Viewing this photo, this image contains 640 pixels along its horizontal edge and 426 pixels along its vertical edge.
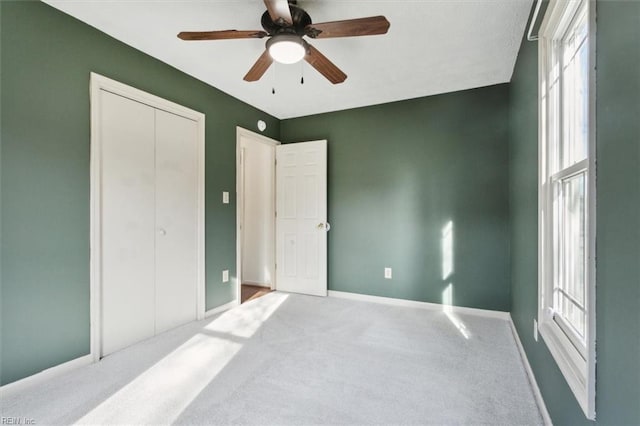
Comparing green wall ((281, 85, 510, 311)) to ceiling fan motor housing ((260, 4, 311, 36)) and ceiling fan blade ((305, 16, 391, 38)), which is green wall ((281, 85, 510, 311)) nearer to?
ceiling fan blade ((305, 16, 391, 38))

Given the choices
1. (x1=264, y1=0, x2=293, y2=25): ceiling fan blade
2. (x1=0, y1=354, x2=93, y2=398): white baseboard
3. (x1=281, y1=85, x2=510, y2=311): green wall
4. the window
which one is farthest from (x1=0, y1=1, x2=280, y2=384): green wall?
the window

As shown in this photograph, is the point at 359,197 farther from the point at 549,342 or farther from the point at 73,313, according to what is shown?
the point at 73,313

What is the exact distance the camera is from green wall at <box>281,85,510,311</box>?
3213 millimetres

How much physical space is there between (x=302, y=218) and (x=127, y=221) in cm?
213

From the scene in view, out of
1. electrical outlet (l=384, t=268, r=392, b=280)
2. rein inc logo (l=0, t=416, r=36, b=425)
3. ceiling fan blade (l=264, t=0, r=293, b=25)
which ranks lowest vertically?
rein inc logo (l=0, t=416, r=36, b=425)

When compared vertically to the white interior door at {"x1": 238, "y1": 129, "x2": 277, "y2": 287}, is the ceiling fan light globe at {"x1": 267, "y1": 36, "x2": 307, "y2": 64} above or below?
above

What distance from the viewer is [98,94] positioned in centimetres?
227

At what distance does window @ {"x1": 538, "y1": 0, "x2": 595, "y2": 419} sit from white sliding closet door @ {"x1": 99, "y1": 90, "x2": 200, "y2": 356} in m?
2.87

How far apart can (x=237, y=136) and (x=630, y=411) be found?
143 inches

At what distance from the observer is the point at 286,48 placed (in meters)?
1.81

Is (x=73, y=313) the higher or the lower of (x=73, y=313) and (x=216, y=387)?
the higher

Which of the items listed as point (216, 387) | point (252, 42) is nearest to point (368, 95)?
point (252, 42)

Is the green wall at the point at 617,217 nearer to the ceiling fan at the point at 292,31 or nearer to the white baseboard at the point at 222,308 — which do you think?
the ceiling fan at the point at 292,31

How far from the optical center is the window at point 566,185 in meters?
1.15
